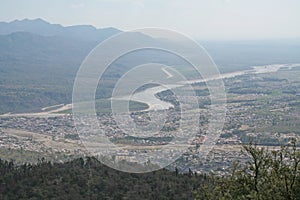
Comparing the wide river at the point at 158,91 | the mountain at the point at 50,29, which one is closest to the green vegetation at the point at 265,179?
the wide river at the point at 158,91

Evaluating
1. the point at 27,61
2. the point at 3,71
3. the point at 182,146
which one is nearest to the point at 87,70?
the point at 182,146

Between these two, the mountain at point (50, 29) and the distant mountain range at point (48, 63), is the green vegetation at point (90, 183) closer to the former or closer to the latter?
the distant mountain range at point (48, 63)

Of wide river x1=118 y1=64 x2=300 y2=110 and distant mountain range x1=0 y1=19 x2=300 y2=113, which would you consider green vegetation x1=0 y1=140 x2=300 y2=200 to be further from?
distant mountain range x1=0 y1=19 x2=300 y2=113

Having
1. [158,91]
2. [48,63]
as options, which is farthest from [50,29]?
[158,91]

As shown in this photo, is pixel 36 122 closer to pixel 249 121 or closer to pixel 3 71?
pixel 249 121

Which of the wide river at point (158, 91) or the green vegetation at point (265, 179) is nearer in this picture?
the green vegetation at point (265, 179)

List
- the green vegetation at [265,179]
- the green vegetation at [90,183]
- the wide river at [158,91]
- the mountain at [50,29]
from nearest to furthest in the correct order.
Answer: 1. the green vegetation at [265,179]
2. the green vegetation at [90,183]
3. the wide river at [158,91]
4. the mountain at [50,29]

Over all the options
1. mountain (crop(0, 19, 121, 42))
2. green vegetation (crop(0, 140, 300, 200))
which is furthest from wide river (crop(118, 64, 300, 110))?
mountain (crop(0, 19, 121, 42))

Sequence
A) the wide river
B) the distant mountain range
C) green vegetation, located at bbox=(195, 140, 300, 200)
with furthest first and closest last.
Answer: the distant mountain range, the wide river, green vegetation, located at bbox=(195, 140, 300, 200)

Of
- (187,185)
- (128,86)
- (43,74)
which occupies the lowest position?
(187,185)
